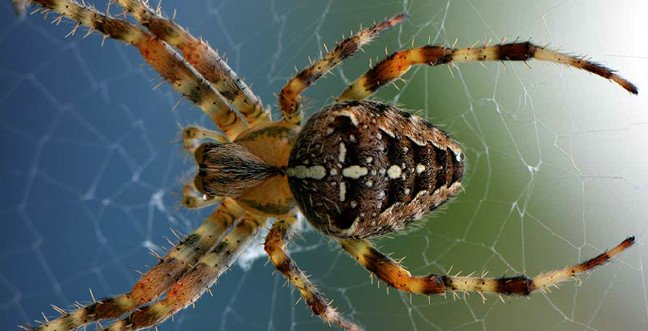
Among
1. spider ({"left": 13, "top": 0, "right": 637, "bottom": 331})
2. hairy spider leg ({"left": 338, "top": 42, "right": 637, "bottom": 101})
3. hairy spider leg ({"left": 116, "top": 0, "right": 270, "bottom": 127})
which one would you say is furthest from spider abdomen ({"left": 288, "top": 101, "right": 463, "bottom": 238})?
hairy spider leg ({"left": 116, "top": 0, "right": 270, "bottom": 127})

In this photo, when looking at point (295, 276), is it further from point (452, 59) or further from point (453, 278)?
point (452, 59)

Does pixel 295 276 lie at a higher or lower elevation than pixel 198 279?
lower

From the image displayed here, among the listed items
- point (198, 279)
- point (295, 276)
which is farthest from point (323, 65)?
point (198, 279)

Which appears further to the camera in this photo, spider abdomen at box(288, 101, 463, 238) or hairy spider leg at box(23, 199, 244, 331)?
hairy spider leg at box(23, 199, 244, 331)

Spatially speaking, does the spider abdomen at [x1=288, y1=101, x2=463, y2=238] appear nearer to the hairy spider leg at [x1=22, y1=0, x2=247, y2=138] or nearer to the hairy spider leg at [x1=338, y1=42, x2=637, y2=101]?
the hairy spider leg at [x1=338, y1=42, x2=637, y2=101]

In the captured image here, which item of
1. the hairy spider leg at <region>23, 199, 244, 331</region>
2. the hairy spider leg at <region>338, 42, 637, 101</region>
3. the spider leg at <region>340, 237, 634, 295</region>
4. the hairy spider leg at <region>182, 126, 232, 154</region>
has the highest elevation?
the hairy spider leg at <region>182, 126, 232, 154</region>

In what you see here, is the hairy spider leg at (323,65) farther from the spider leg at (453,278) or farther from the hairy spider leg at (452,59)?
the spider leg at (453,278)

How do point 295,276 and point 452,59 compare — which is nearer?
point 452,59
